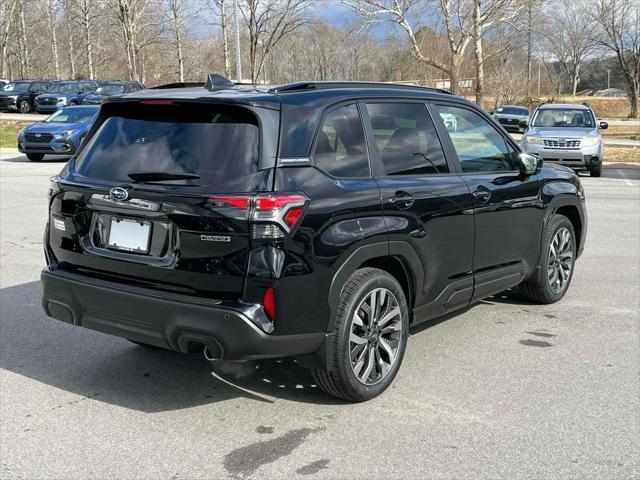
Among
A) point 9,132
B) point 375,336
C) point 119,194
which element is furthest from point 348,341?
point 9,132

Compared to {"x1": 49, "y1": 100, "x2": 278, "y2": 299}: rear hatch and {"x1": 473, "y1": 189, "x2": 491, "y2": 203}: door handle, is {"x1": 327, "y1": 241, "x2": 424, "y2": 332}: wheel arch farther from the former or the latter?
{"x1": 473, "y1": 189, "x2": 491, "y2": 203}: door handle

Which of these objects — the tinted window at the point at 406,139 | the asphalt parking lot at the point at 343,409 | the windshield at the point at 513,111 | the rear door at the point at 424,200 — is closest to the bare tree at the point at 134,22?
the windshield at the point at 513,111

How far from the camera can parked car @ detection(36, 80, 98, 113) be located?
36719 millimetres

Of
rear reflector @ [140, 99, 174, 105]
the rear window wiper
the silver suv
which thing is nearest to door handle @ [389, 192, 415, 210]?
the rear window wiper

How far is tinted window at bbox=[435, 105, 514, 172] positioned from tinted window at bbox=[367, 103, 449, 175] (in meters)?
0.24

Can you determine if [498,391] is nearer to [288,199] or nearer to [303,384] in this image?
[303,384]

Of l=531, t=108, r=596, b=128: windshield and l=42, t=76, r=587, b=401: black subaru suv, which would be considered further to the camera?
l=531, t=108, r=596, b=128: windshield

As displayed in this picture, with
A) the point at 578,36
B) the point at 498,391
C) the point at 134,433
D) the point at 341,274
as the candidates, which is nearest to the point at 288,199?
the point at 341,274

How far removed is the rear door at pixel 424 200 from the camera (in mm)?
4406

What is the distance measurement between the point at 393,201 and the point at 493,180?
132 centimetres

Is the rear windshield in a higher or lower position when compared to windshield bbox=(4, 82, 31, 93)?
lower

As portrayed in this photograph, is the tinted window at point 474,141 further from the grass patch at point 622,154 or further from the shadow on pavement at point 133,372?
the grass patch at point 622,154

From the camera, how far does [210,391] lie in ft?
14.6

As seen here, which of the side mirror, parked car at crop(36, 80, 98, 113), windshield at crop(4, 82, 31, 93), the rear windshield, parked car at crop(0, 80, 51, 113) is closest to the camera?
the rear windshield
